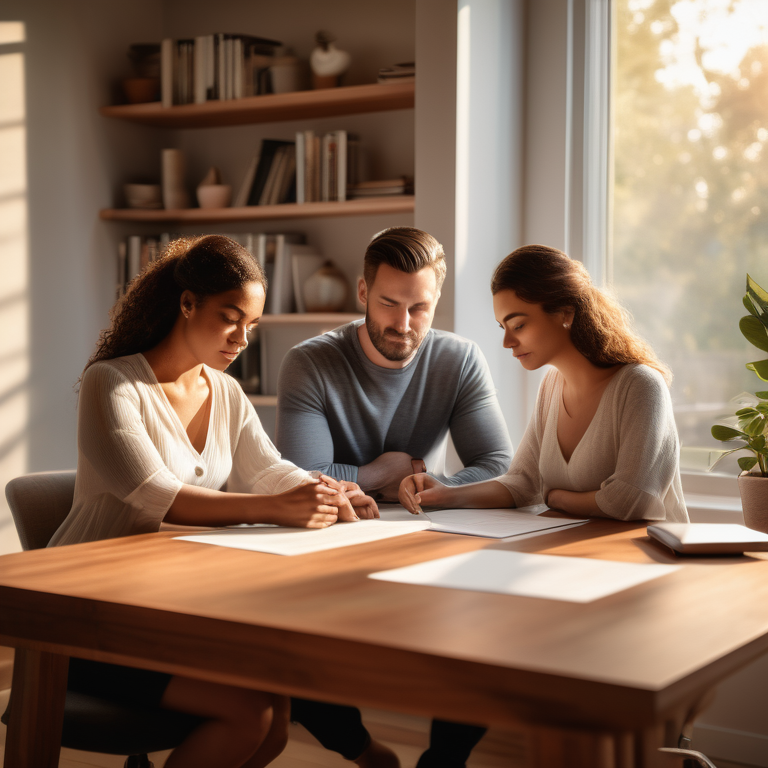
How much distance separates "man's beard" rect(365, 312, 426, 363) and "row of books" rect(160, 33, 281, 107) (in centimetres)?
149

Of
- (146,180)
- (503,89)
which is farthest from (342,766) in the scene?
(146,180)

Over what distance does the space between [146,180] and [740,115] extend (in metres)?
2.32

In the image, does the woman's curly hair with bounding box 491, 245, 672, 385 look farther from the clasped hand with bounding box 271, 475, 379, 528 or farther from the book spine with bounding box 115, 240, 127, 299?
the book spine with bounding box 115, 240, 127, 299

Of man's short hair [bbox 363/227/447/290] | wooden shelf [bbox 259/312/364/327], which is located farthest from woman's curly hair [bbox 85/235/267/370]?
wooden shelf [bbox 259/312/364/327]

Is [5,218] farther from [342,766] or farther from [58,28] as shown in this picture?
[342,766]

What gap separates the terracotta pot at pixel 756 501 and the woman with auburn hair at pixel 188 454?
985 millimetres

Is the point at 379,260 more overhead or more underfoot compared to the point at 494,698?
more overhead

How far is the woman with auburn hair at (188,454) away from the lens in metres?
1.31

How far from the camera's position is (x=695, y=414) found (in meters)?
2.80

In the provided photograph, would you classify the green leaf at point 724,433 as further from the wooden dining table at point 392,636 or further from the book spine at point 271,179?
the book spine at point 271,179

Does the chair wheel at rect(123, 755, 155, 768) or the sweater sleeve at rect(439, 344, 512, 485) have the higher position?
the sweater sleeve at rect(439, 344, 512, 485)

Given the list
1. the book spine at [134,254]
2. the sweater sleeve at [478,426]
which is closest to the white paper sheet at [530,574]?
the sweater sleeve at [478,426]

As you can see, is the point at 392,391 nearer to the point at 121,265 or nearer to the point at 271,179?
the point at 271,179

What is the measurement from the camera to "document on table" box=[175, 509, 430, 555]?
1390 mm
